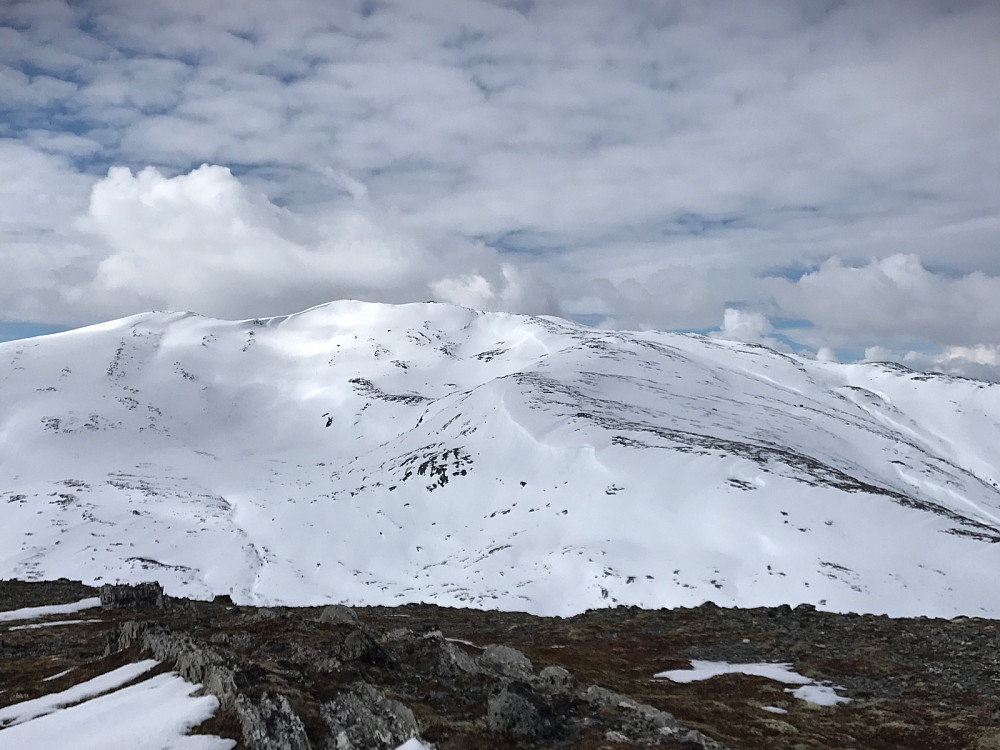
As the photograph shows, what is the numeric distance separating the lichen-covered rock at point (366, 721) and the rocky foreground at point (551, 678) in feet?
0.16

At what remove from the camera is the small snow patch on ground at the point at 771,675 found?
27.0 metres

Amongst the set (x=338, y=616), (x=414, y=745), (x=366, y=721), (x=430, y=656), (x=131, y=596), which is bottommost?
(x=414, y=745)

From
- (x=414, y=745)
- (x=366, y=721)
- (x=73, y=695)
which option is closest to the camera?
(x=414, y=745)

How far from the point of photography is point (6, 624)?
1529 inches

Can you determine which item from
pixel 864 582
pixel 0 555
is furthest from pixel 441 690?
pixel 0 555

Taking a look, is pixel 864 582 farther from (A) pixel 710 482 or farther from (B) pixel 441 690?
(B) pixel 441 690

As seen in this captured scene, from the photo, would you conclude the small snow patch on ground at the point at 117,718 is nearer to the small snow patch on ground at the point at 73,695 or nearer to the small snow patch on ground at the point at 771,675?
the small snow patch on ground at the point at 73,695

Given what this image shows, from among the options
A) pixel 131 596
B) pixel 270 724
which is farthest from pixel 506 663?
pixel 131 596

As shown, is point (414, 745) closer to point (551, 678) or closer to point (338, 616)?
point (551, 678)

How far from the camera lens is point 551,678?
70.6ft

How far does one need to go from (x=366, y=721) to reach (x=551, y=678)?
7.12m

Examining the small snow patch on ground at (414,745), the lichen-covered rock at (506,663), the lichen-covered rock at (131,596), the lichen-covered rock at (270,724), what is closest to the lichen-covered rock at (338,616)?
the lichen-covered rock at (506,663)

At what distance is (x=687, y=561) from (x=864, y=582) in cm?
1802

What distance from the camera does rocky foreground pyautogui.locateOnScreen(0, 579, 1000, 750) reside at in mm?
16969
